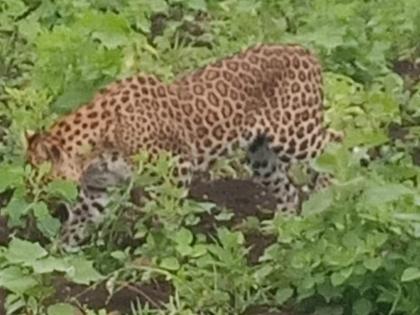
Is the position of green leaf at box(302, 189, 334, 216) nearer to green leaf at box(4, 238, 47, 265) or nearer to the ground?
the ground

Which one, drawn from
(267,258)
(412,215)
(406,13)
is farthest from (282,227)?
(406,13)

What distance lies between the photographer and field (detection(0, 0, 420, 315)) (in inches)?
243

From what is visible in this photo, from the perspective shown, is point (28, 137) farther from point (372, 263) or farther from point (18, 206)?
point (372, 263)

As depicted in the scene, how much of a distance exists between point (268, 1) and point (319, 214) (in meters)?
4.23

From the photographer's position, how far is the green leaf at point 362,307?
622 centimetres

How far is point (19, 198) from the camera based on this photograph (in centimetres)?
722

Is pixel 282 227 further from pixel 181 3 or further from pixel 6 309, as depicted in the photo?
pixel 181 3

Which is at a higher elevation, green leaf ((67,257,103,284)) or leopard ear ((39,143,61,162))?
leopard ear ((39,143,61,162))

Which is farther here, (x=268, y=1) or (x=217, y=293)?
(x=268, y=1)

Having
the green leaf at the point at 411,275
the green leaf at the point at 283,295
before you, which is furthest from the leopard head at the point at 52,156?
the green leaf at the point at 411,275

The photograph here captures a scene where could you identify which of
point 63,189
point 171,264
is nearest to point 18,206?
point 63,189

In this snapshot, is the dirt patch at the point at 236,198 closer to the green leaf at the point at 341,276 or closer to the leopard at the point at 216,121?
the leopard at the point at 216,121

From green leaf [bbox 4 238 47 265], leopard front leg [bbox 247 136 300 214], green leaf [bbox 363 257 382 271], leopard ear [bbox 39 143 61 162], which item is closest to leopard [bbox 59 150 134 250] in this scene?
leopard ear [bbox 39 143 61 162]

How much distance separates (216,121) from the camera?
8.07 metres
